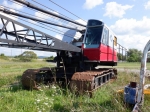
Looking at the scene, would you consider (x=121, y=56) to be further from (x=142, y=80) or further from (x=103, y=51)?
(x=142, y=80)

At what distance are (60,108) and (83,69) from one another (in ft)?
11.8

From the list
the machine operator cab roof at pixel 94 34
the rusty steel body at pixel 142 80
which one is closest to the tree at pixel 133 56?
Answer: the machine operator cab roof at pixel 94 34

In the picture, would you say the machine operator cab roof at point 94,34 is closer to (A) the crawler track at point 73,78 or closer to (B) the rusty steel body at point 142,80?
(A) the crawler track at point 73,78

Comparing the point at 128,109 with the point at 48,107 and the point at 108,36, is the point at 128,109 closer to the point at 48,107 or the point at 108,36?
the point at 48,107

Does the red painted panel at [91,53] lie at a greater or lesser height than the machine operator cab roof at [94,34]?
lesser

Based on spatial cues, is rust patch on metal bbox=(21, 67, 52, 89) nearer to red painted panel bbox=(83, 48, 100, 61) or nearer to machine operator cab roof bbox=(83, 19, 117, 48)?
red painted panel bbox=(83, 48, 100, 61)

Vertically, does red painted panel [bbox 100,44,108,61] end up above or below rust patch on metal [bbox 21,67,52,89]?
above

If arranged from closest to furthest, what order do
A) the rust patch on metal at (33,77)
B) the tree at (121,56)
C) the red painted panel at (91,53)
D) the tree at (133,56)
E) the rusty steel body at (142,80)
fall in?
the rusty steel body at (142,80), the rust patch on metal at (33,77), the red painted panel at (91,53), the tree at (121,56), the tree at (133,56)

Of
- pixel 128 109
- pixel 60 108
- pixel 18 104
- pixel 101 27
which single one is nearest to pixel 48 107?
pixel 60 108

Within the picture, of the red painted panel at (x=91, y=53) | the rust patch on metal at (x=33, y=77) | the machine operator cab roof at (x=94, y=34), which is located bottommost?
the rust patch on metal at (x=33, y=77)

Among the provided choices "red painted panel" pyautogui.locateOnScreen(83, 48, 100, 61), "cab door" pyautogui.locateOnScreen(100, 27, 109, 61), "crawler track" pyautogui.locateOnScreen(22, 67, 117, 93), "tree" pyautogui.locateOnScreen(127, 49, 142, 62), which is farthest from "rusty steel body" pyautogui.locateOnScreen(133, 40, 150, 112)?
"tree" pyautogui.locateOnScreen(127, 49, 142, 62)

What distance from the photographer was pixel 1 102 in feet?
16.7

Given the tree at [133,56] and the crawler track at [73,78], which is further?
the tree at [133,56]

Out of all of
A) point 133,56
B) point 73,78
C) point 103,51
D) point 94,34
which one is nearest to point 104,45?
point 103,51
